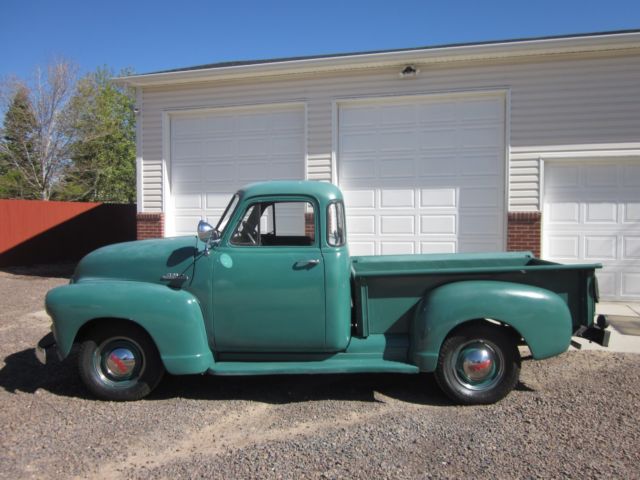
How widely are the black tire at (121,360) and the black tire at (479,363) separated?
2.36 metres

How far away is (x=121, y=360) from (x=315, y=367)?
1613 millimetres

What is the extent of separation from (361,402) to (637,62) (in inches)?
293

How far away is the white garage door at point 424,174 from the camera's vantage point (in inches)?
344

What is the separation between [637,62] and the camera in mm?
8055

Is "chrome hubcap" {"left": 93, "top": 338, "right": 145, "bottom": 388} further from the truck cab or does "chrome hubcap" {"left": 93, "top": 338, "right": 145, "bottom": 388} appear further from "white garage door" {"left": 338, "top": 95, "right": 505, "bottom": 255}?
"white garage door" {"left": 338, "top": 95, "right": 505, "bottom": 255}

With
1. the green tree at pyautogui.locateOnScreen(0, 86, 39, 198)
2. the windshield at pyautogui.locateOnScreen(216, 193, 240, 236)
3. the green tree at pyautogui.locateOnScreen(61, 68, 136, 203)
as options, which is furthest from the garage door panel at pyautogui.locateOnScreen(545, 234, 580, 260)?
the green tree at pyautogui.locateOnScreen(0, 86, 39, 198)

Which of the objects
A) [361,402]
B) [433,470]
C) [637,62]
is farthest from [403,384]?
[637,62]

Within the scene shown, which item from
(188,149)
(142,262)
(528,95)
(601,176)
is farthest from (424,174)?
(142,262)

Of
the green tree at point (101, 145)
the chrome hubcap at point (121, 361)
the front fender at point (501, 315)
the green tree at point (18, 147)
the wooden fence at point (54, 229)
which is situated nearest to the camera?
the front fender at point (501, 315)

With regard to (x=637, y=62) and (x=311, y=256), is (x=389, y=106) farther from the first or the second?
(x=311, y=256)

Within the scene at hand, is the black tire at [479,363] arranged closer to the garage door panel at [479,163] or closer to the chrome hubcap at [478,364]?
the chrome hubcap at [478,364]

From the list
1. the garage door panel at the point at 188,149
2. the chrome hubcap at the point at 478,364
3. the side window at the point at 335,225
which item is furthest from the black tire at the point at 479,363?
the garage door panel at the point at 188,149

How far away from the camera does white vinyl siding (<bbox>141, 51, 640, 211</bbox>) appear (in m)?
8.13

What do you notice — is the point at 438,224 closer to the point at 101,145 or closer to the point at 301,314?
the point at 301,314
